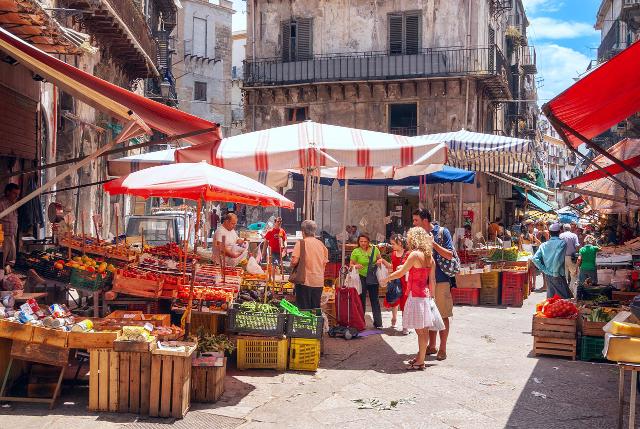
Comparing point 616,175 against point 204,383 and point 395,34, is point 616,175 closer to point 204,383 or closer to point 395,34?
point 204,383

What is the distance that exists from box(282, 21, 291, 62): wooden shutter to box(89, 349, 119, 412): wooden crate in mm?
23433

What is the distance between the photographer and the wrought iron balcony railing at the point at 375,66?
2622cm

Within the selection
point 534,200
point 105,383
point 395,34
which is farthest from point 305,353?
point 534,200

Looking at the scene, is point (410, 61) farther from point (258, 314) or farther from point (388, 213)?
point (258, 314)

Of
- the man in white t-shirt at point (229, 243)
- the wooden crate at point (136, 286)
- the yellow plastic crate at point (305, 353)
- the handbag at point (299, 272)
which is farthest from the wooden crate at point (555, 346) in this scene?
the wooden crate at point (136, 286)

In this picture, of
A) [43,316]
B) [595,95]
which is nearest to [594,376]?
[595,95]

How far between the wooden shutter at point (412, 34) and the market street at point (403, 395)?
18921 millimetres

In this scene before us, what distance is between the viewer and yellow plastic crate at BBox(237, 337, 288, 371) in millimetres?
8219

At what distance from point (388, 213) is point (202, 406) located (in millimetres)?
21143

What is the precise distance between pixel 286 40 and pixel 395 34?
445cm

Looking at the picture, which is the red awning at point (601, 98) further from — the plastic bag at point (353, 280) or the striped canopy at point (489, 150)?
the striped canopy at point (489, 150)

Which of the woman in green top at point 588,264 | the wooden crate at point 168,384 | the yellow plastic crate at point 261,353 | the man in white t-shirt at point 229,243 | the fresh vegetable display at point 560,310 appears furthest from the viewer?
the woman in green top at point 588,264

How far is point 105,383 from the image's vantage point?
249 inches

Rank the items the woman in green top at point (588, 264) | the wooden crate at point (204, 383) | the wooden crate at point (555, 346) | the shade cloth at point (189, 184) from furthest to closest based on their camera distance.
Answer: the woman in green top at point (588, 264) < the wooden crate at point (555, 346) < the shade cloth at point (189, 184) < the wooden crate at point (204, 383)
